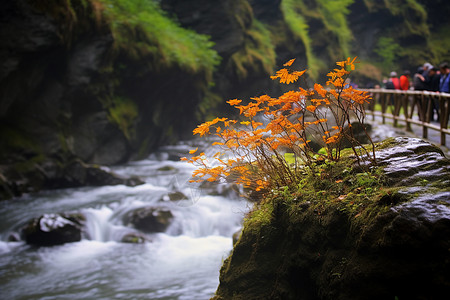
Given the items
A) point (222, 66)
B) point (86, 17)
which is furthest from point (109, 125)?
point (222, 66)

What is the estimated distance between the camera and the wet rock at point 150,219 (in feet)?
29.5

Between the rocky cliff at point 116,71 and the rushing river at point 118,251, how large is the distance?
211cm

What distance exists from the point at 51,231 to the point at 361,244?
7603 mm

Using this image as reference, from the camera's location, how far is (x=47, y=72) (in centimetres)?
1230

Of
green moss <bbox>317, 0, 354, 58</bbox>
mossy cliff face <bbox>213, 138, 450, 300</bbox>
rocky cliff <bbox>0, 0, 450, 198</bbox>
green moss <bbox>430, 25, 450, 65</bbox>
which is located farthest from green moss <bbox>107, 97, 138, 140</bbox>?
green moss <bbox>430, 25, 450, 65</bbox>

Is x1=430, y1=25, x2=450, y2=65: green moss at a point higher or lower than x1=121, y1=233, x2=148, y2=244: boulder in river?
higher

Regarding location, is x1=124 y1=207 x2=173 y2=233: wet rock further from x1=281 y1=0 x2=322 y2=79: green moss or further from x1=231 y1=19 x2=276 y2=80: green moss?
x1=281 y1=0 x2=322 y2=79: green moss

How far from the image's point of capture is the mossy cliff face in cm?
233

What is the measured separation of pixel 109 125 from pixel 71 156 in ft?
6.58

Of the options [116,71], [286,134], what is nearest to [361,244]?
[286,134]

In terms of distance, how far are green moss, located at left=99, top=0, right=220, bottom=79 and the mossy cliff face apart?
12.1m

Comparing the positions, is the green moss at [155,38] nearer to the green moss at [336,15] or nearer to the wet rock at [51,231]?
the wet rock at [51,231]

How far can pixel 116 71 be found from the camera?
14.8 meters

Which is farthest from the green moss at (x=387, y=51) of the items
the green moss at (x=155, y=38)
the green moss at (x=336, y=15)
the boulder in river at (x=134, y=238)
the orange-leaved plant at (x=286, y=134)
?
the orange-leaved plant at (x=286, y=134)
